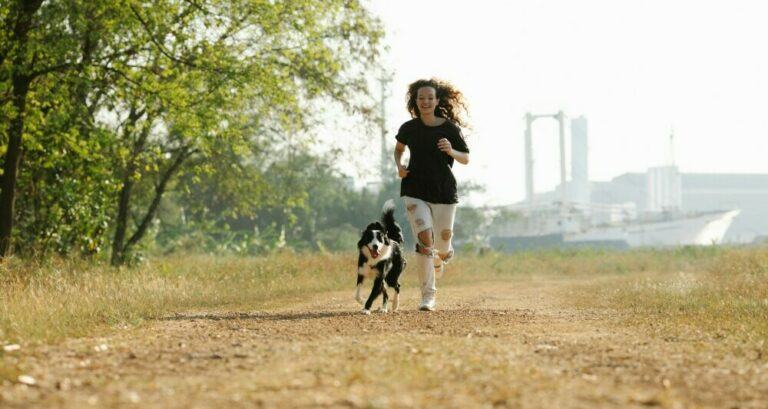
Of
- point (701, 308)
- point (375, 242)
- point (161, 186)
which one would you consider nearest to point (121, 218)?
point (161, 186)

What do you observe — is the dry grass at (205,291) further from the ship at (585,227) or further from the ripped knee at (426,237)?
the ship at (585,227)

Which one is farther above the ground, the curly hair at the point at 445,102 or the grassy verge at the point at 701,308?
the curly hair at the point at 445,102

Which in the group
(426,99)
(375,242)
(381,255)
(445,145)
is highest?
(426,99)

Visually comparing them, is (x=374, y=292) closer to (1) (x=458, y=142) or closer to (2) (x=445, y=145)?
(2) (x=445, y=145)

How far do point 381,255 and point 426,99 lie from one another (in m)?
1.96

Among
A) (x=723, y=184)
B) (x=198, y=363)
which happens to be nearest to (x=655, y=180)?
(x=723, y=184)

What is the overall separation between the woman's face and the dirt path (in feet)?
9.23

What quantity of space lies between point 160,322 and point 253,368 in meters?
4.15

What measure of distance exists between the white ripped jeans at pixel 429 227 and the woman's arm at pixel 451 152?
0.62 metres

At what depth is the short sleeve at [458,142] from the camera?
38.8ft

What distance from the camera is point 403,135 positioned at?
39.1 feet

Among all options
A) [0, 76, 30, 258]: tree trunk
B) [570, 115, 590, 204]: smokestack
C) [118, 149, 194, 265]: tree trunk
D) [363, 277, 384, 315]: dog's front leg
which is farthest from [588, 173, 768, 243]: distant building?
[363, 277, 384, 315]: dog's front leg

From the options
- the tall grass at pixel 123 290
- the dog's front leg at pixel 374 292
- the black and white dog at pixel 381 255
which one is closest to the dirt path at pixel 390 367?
the tall grass at pixel 123 290

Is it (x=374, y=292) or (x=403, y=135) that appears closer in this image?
(x=374, y=292)
